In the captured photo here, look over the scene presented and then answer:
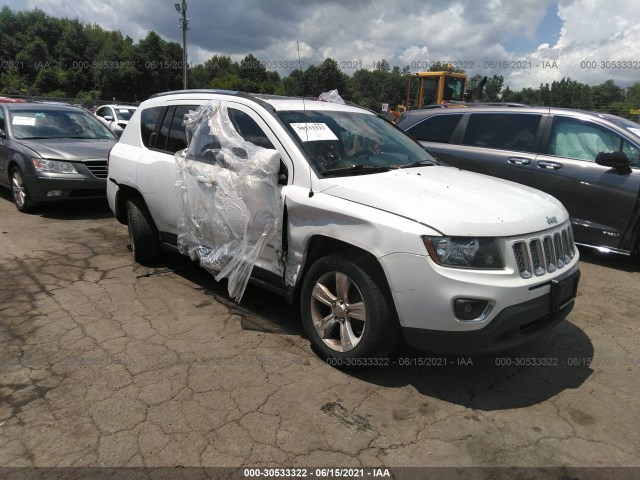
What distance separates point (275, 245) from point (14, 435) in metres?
1.91

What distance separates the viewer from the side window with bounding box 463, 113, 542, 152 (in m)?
6.18

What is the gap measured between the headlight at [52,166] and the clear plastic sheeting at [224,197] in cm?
375

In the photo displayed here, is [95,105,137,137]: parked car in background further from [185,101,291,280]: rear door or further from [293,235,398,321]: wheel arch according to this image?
[293,235,398,321]: wheel arch

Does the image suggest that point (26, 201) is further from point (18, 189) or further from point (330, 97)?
point (330, 97)

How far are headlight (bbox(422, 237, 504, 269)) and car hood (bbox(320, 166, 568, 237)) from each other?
5 centimetres

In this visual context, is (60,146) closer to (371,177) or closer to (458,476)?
(371,177)

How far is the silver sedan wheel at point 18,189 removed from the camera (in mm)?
7445

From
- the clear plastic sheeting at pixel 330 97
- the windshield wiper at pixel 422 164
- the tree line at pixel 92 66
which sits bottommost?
the windshield wiper at pixel 422 164

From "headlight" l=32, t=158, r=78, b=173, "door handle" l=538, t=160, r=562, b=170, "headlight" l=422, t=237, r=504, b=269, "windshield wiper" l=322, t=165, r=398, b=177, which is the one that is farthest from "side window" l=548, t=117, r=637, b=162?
"headlight" l=32, t=158, r=78, b=173

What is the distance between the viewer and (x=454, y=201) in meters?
3.01

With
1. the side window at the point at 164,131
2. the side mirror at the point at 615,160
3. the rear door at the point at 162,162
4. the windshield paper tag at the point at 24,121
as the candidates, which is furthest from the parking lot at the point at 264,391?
the windshield paper tag at the point at 24,121

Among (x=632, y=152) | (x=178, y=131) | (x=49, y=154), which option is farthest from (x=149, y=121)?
(x=632, y=152)

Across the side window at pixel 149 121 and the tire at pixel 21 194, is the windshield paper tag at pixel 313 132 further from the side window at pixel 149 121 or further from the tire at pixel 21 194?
the tire at pixel 21 194

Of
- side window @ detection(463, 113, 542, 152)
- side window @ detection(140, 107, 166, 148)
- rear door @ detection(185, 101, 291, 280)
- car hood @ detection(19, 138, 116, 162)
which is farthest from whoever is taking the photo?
car hood @ detection(19, 138, 116, 162)
